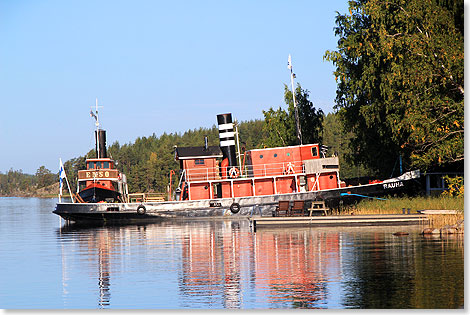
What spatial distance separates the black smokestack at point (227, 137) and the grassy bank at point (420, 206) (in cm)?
974

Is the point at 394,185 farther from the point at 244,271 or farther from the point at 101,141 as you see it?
the point at 101,141

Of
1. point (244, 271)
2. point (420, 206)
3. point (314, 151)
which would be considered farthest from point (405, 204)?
point (244, 271)

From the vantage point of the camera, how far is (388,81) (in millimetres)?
36781

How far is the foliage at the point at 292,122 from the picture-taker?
6206 cm

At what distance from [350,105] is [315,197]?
6.31 meters

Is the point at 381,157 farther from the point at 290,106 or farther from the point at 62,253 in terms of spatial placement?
the point at 290,106

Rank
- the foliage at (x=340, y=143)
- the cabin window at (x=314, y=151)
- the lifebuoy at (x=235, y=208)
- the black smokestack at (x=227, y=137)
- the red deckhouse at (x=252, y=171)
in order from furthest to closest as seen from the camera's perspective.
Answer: the foliage at (x=340, y=143) < the black smokestack at (x=227, y=137) < the cabin window at (x=314, y=151) < the lifebuoy at (x=235, y=208) < the red deckhouse at (x=252, y=171)

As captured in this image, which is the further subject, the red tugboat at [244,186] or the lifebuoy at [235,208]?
the lifebuoy at [235,208]

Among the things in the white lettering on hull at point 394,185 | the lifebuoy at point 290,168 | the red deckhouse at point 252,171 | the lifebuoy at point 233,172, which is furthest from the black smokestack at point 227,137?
the white lettering on hull at point 394,185

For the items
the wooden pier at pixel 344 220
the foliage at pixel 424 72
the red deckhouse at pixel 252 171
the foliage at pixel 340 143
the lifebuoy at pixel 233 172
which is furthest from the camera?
the foliage at pixel 340 143

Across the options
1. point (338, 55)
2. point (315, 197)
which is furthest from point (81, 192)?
point (338, 55)

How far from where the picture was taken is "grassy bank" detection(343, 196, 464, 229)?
3156cm

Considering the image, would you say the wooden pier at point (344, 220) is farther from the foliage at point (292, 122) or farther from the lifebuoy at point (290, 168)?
the foliage at point (292, 122)

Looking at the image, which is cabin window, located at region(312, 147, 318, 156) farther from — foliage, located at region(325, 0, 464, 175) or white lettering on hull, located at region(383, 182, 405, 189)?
foliage, located at region(325, 0, 464, 175)
